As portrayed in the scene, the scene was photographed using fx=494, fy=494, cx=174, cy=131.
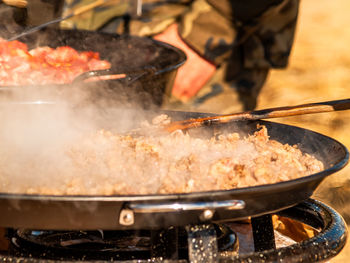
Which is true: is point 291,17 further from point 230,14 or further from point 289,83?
point 289,83

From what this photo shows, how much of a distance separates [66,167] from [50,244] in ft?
1.14

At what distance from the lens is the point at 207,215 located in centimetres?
145

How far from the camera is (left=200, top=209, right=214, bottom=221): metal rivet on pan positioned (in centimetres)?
145

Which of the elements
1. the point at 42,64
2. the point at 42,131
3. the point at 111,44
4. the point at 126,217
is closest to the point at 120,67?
the point at 111,44

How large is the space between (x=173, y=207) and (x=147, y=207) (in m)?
0.08

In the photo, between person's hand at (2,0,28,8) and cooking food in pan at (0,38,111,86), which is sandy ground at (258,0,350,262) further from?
person's hand at (2,0,28,8)

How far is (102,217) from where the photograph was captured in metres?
1.45

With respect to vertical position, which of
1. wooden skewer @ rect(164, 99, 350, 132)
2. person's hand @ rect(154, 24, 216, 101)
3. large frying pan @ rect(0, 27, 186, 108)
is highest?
person's hand @ rect(154, 24, 216, 101)

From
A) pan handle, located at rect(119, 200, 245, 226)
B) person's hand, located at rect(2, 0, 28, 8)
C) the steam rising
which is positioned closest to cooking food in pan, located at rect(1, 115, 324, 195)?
the steam rising

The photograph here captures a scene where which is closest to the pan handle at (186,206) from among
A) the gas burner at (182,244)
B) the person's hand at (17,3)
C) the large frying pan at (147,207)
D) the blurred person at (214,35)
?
the large frying pan at (147,207)

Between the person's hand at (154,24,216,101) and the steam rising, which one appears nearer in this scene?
the steam rising

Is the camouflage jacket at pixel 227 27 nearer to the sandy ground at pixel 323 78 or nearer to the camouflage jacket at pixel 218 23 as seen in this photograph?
the camouflage jacket at pixel 218 23

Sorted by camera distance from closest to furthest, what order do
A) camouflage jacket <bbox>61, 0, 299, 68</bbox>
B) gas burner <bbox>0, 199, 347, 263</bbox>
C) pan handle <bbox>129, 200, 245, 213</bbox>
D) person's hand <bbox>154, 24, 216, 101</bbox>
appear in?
pan handle <bbox>129, 200, 245, 213</bbox>
gas burner <bbox>0, 199, 347, 263</bbox>
camouflage jacket <bbox>61, 0, 299, 68</bbox>
person's hand <bbox>154, 24, 216, 101</bbox>

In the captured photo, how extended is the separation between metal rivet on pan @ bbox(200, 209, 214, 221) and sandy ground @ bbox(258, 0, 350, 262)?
5.94ft
